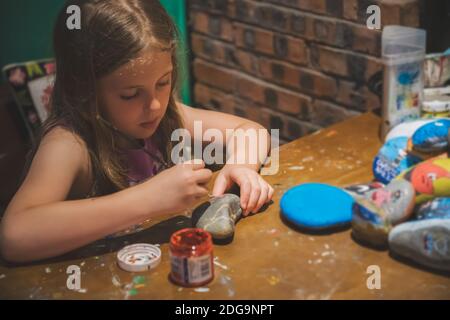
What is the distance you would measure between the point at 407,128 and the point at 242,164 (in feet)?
1.10

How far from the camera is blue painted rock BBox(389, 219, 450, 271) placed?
0.97 m

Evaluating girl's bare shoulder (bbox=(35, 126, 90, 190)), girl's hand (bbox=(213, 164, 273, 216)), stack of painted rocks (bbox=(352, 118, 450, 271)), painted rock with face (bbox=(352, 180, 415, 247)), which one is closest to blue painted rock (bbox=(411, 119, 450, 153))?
stack of painted rocks (bbox=(352, 118, 450, 271))

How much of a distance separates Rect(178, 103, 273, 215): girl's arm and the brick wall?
0.37m

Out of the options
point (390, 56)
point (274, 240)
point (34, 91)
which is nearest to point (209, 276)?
point (274, 240)

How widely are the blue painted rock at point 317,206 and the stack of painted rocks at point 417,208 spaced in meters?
0.04

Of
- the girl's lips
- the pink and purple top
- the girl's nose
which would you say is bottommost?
the pink and purple top

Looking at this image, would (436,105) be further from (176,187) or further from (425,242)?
(176,187)

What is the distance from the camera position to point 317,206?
1117 millimetres

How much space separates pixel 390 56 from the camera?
1412 millimetres

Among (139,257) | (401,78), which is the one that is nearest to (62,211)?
(139,257)

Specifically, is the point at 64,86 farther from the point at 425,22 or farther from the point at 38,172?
the point at 425,22

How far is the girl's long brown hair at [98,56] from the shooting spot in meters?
1.21

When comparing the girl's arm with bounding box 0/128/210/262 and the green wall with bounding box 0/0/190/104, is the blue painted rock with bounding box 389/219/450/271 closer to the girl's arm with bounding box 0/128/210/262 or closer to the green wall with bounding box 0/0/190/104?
the girl's arm with bounding box 0/128/210/262

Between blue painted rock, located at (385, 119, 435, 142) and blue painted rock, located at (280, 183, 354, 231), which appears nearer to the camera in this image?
blue painted rock, located at (280, 183, 354, 231)
